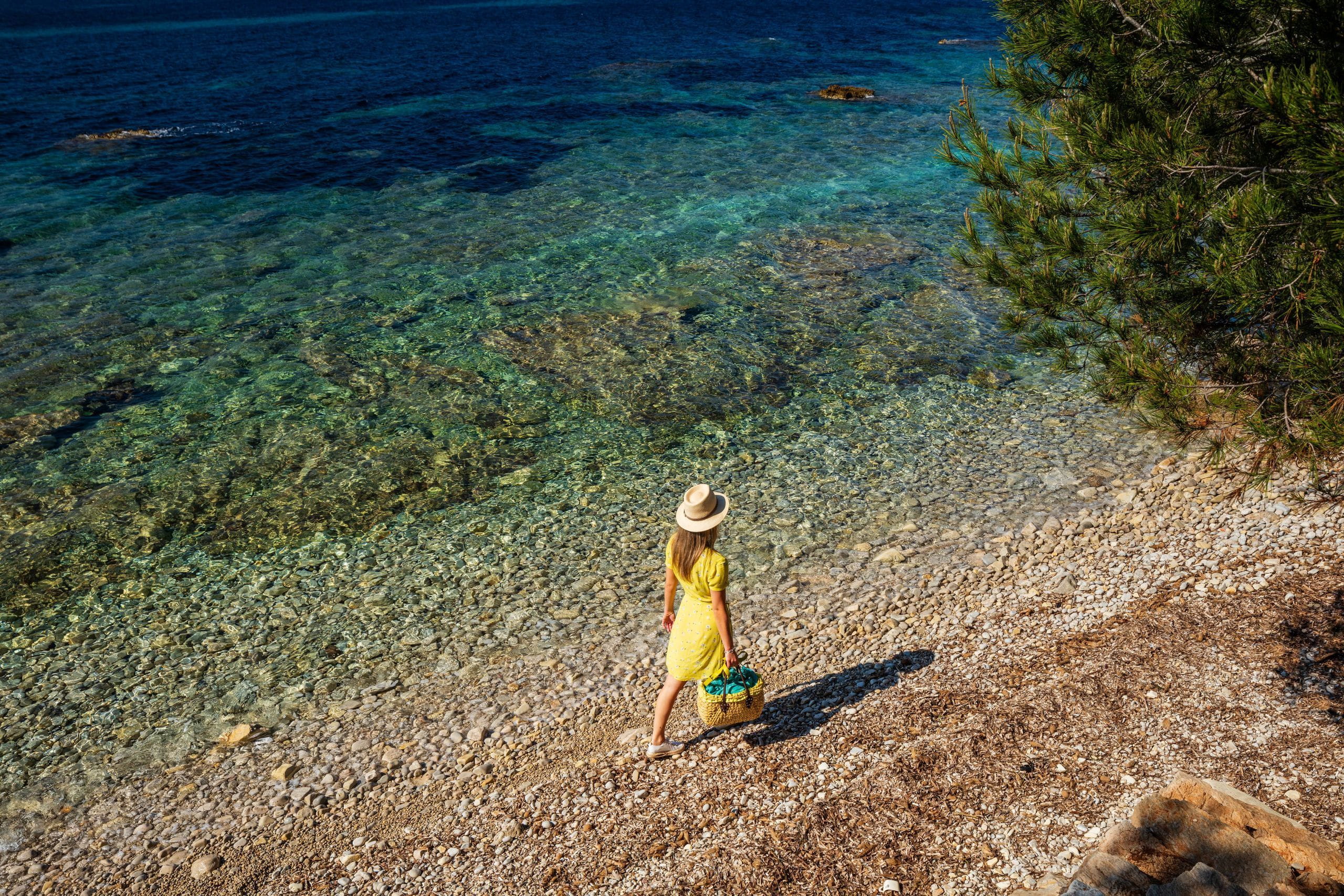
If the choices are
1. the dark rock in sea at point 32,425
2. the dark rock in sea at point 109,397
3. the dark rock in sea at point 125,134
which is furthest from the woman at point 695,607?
the dark rock in sea at point 125,134

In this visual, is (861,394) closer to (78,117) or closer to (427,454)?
(427,454)

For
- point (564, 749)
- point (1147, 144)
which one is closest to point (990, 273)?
point (1147, 144)

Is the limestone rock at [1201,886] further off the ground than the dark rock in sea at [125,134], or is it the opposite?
the limestone rock at [1201,886]

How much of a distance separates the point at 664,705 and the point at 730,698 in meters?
0.55

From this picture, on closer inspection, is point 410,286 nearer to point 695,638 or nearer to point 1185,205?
point 695,638

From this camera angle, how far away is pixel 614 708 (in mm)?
8336

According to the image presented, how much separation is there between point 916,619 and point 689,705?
2759mm

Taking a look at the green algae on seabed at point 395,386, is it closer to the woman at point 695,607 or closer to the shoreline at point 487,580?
the shoreline at point 487,580

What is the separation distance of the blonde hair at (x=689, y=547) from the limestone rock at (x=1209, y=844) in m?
3.33

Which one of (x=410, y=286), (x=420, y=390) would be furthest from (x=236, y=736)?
(x=410, y=286)

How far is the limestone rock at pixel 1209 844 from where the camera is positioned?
4793 millimetres

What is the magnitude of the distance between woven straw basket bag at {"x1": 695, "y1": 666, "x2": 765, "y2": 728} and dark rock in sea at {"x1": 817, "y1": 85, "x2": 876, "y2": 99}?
121ft

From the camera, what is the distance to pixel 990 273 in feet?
24.9

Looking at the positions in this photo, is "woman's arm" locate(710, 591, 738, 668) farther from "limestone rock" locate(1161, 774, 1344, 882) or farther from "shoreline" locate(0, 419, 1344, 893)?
"limestone rock" locate(1161, 774, 1344, 882)
